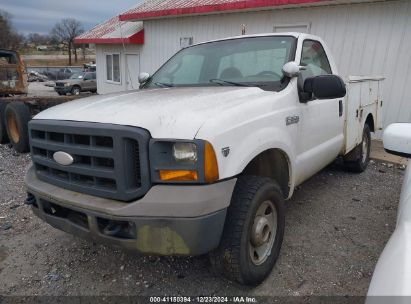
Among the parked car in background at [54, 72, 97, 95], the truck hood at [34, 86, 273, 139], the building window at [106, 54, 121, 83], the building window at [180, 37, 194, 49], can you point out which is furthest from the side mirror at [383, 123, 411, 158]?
the parked car in background at [54, 72, 97, 95]

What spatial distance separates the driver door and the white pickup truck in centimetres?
3

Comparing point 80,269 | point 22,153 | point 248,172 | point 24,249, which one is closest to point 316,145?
point 248,172

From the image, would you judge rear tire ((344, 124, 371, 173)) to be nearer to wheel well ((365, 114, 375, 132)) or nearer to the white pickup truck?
wheel well ((365, 114, 375, 132))

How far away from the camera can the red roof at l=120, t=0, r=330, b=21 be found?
9.01m

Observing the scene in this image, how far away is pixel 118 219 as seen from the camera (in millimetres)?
2213

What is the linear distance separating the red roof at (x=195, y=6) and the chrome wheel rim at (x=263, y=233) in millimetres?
6774

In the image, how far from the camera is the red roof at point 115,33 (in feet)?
48.1

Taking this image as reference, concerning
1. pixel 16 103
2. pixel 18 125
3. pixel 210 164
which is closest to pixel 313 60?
pixel 210 164

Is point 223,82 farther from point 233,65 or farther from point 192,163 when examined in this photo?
point 192,163

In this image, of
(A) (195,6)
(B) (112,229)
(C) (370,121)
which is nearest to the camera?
(B) (112,229)

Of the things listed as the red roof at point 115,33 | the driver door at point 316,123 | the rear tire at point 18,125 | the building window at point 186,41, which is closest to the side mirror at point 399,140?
the driver door at point 316,123

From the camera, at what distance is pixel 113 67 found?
1734 centimetres

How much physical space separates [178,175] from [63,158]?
2.94 feet

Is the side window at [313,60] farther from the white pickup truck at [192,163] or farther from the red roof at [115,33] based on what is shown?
the red roof at [115,33]
